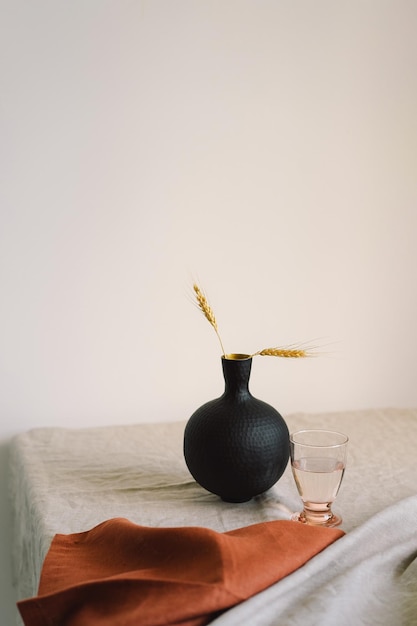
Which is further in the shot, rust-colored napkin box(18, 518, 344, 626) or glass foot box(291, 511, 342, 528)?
glass foot box(291, 511, 342, 528)

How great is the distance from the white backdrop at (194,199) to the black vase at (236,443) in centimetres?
50

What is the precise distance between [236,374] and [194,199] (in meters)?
0.58

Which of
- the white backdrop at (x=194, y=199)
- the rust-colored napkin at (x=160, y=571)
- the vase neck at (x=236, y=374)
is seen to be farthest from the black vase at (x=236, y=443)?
the white backdrop at (x=194, y=199)

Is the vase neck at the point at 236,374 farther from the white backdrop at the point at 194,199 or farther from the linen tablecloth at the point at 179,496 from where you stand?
the white backdrop at the point at 194,199

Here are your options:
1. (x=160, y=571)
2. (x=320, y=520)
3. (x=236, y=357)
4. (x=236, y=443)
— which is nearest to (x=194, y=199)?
(x=236, y=357)

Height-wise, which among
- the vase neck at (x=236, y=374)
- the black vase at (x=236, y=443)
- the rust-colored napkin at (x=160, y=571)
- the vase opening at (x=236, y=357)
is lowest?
the rust-colored napkin at (x=160, y=571)

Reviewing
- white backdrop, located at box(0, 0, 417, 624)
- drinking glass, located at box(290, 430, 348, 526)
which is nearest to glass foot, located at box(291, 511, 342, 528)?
drinking glass, located at box(290, 430, 348, 526)

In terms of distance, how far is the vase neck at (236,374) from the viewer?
1121 millimetres

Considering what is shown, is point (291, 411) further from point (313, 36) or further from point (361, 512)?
point (313, 36)

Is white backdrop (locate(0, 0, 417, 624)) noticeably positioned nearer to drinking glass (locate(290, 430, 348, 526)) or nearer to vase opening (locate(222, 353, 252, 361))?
vase opening (locate(222, 353, 252, 361))

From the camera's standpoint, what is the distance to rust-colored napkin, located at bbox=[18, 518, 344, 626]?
0.75 m

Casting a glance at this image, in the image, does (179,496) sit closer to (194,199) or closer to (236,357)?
(236,357)

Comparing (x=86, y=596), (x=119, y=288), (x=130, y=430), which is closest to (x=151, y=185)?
(x=119, y=288)

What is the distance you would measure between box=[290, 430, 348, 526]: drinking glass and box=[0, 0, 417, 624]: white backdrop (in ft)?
1.96
